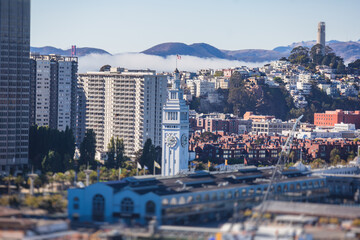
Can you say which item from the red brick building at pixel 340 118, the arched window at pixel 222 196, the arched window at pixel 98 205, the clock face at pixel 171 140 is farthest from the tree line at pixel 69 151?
the red brick building at pixel 340 118

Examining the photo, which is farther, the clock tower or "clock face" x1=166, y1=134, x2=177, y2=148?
"clock face" x1=166, y1=134, x2=177, y2=148

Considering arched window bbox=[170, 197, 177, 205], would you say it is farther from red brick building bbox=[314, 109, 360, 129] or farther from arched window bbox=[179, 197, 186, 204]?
red brick building bbox=[314, 109, 360, 129]

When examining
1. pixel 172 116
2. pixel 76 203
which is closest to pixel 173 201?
pixel 76 203

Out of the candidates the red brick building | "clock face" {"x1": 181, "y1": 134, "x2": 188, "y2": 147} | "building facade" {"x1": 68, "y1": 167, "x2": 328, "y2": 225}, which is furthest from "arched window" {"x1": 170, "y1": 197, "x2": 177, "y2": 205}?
the red brick building

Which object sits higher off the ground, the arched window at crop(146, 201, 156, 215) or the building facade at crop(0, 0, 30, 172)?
the building facade at crop(0, 0, 30, 172)

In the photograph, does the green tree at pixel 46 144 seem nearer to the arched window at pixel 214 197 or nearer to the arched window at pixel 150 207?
the arched window at pixel 214 197

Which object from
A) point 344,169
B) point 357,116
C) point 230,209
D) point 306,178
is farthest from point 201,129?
point 230,209

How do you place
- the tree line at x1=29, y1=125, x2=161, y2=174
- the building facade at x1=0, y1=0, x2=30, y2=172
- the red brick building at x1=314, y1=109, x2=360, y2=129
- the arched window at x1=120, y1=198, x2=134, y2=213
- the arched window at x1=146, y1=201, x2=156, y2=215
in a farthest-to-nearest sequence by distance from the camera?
the red brick building at x1=314, y1=109, x2=360, y2=129
the tree line at x1=29, y1=125, x2=161, y2=174
the building facade at x1=0, y1=0, x2=30, y2=172
the arched window at x1=120, y1=198, x2=134, y2=213
the arched window at x1=146, y1=201, x2=156, y2=215

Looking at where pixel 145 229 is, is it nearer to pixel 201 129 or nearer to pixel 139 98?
pixel 139 98
